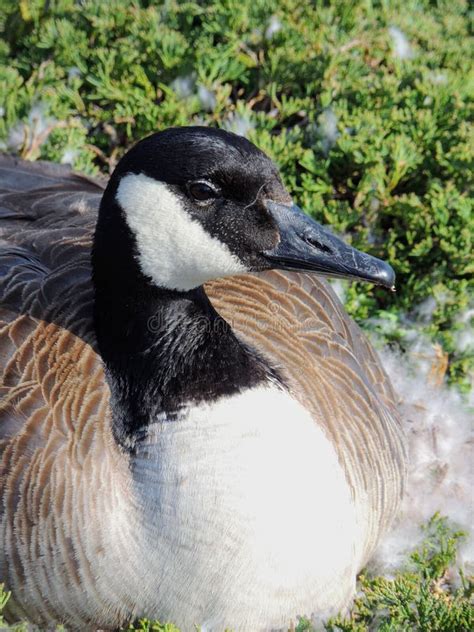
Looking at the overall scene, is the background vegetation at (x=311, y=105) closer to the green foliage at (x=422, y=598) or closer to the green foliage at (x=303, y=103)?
the green foliage at (x=303, y=103)

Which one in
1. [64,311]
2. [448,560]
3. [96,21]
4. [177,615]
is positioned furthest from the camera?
[96,21]

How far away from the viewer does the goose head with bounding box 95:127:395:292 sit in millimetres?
2252

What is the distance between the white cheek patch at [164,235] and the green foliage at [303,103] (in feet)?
5.40

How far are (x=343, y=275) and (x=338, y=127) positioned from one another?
2104 millimetres

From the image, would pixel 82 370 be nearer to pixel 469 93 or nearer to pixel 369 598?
pixel 369 598

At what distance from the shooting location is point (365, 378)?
307cm

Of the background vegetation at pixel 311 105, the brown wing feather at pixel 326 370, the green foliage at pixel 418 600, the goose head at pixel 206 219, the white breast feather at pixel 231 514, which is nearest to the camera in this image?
the goose head at pixel 206 219

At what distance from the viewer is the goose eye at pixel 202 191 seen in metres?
2.27

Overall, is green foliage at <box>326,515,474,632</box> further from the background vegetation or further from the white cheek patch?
the white cheek patch

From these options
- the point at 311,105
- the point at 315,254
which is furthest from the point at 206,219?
the point at 311,105

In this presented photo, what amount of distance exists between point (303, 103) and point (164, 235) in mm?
2460

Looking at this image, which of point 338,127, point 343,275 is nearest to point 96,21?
point 338,127

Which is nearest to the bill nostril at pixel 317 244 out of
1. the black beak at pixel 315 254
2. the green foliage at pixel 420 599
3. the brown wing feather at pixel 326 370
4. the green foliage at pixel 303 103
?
the black beak at pixel 315 254

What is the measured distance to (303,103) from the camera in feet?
14.8
